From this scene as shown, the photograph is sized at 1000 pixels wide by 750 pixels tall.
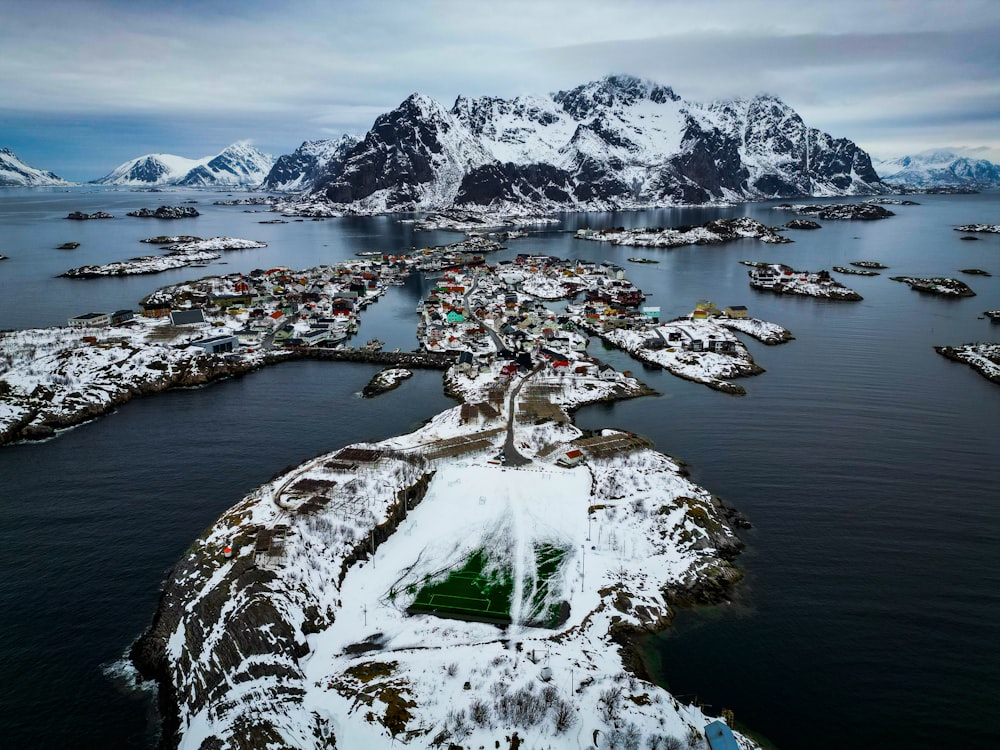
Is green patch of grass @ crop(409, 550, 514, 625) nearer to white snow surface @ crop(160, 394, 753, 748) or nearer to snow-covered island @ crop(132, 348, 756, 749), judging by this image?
snow-covered island @ crop(132, 348, 756, 749)

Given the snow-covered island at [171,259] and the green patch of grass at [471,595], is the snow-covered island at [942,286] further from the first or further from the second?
the snow-covered island at [171,259]

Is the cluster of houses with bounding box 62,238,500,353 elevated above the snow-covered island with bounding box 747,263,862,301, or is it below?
below

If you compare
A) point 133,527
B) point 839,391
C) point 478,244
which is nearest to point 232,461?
point 133,527

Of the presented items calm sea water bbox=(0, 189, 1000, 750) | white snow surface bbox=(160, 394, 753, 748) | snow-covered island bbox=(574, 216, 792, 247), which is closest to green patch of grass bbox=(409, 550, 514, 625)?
white snow surface bbox=(160, 394, 753, 748)

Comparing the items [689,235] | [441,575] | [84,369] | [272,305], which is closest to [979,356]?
[441,575]

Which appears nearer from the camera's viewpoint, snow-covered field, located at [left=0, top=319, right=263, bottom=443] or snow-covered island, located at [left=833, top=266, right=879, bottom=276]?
snow-covered field, located at [left=0, top=319, right=263, bottom=443]

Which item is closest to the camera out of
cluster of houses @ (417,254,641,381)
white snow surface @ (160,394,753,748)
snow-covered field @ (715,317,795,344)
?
white snow surface @ (160,394,753,748)
